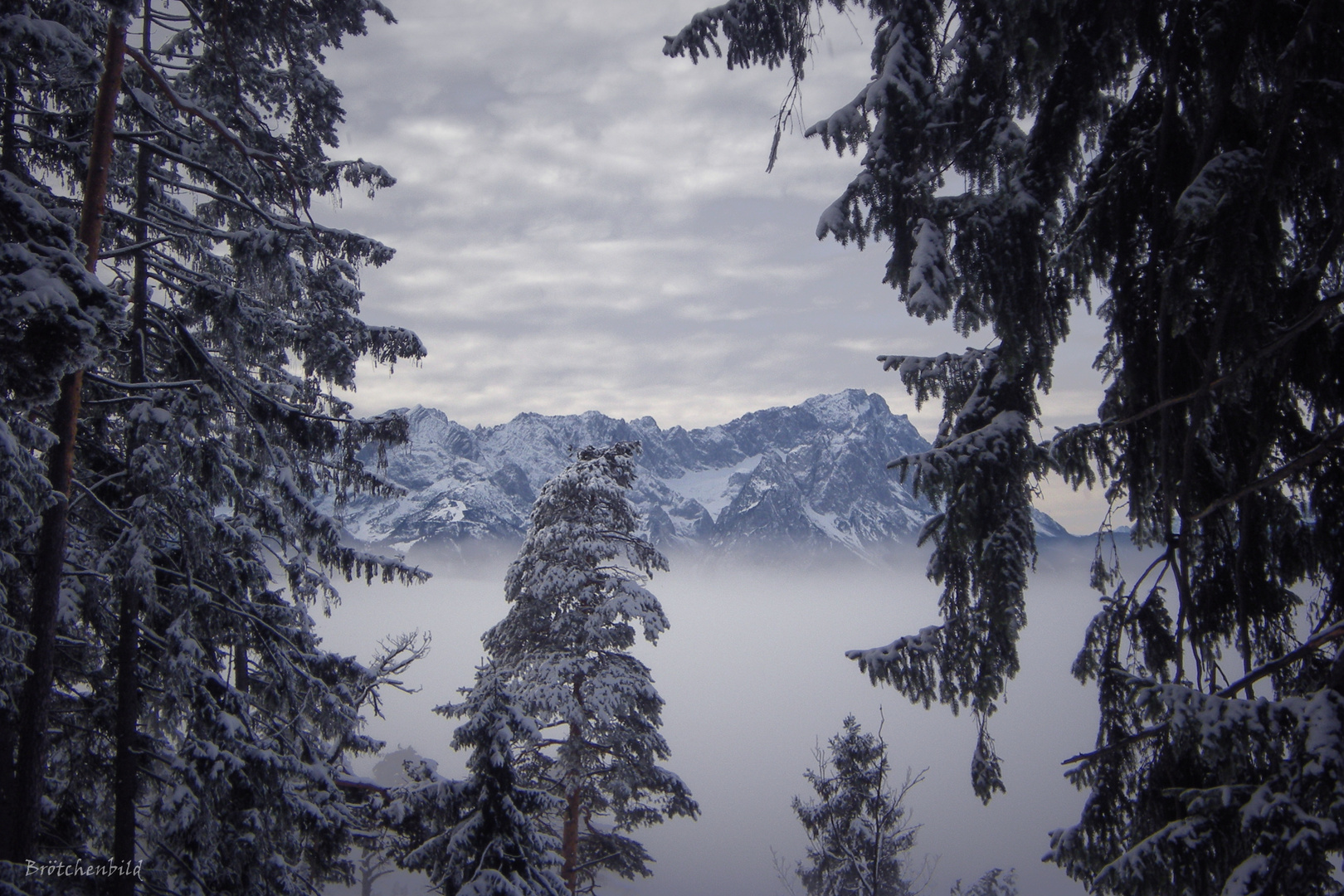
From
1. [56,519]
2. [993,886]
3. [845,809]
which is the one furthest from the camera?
[993,886]

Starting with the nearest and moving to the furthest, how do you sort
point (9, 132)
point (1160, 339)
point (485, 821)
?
point (1160, 339), point (9, 132), point (485, 821)

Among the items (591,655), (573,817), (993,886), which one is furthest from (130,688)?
(993,886)

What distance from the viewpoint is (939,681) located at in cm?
516

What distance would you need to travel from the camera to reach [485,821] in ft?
21.6

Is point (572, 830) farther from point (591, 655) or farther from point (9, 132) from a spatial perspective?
point (9, 132)

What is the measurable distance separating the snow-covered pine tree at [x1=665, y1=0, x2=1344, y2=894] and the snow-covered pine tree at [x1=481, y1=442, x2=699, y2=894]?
6767mm

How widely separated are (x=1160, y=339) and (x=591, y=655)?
10.2 m

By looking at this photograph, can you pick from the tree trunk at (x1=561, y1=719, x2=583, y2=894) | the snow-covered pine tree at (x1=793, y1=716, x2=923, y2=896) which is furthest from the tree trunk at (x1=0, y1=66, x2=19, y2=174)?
the snow-covered pine tree at (x1=793, y1=716, x2=923, y2=896)

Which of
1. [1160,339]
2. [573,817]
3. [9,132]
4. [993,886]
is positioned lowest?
[993,886]

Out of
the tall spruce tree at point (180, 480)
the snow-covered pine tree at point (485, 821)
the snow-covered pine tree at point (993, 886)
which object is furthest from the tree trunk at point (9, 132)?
the snow-covered pine tree at point (993, 886)

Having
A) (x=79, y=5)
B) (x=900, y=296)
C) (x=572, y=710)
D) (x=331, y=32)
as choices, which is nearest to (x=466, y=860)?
(x=572, y=710)

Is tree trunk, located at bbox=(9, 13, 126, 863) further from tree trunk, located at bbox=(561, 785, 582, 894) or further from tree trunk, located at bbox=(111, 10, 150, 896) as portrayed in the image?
tree trunk, located at bbox=(561, 785, 582, 894)

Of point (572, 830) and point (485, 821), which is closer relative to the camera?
point (485, 821)

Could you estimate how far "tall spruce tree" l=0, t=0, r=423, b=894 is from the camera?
4777mm
